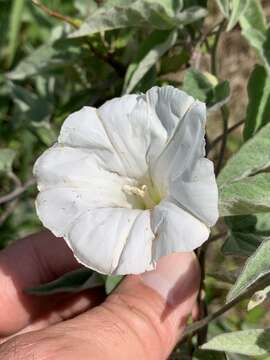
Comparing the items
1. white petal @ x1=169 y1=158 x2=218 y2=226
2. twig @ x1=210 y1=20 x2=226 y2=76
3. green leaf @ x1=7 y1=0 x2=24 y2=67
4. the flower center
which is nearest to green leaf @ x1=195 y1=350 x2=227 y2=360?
the flower center

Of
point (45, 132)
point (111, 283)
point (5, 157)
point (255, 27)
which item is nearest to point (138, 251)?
point (111, 283)

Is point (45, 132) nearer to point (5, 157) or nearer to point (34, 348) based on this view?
point (5, 157)

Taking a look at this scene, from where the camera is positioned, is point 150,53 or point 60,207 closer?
point 60,207

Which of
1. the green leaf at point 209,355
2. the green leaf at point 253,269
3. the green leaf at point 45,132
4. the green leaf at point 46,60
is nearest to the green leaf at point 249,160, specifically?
the green leaf at point 253,269

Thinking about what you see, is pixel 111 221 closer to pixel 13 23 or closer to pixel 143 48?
pixel 143 48

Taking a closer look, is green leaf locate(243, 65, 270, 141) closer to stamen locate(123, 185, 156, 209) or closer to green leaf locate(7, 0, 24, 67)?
stamen locate(123, 185, 156, 209)

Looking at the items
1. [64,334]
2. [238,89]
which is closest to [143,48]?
[64,334]

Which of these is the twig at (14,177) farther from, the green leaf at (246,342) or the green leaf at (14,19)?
the green leaf at (246,342)
